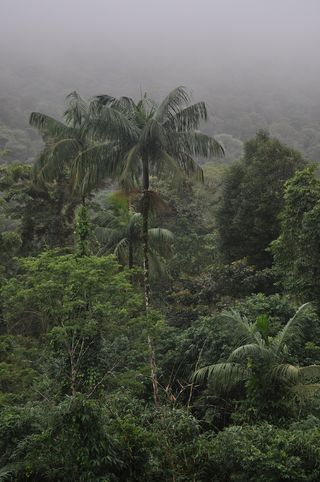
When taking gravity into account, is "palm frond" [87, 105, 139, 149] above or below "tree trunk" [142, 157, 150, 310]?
above

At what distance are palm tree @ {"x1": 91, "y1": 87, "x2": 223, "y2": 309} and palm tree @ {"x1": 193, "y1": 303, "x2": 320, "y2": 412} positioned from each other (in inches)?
119

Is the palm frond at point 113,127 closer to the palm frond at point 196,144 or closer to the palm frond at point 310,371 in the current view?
the palm frond at point 196,144

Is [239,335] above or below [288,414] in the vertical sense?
above

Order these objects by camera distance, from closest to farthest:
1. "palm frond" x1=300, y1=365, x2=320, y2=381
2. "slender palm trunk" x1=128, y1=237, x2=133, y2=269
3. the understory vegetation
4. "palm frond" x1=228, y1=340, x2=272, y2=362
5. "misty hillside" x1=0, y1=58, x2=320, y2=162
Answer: the understory vegetation < "palm frond" x1=300, y1=365, x2=320, y2=381 < "palm frond" x1=228, y1=340, x2=272, y2=362 < "slender palm trunk" x1=128, y1=237, x2=133, y2=269 < "misty hillside" x1=0, y1=58, x2=320, y2=162

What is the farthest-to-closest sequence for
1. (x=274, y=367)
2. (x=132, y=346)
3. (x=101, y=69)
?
(x=101, y=69) < (x=132, y=346) < (x=274, y=367)

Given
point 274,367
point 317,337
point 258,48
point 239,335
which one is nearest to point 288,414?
point 274,367

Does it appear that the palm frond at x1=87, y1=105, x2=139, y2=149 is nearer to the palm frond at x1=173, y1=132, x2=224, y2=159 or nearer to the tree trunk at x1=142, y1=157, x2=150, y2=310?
the tree trunk at x1=142, y1=157, x2=150, y2=310

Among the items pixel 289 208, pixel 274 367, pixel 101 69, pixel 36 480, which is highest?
pixel 101 69

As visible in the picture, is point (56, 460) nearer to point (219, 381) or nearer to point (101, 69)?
point (219, 381)

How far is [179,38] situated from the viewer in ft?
488

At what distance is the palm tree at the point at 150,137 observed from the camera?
1266 cm

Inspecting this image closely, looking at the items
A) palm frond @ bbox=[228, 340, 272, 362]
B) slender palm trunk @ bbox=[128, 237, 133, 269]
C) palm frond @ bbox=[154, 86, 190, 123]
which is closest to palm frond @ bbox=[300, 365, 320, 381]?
palm frond @ bbox=[228, 340, 272, 362]

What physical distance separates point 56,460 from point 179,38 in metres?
154

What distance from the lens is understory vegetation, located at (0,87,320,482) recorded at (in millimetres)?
7973
